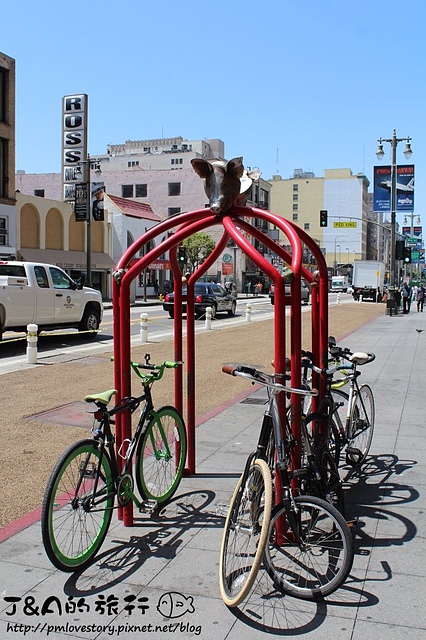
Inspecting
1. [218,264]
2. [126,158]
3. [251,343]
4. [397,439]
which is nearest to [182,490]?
[397,439]

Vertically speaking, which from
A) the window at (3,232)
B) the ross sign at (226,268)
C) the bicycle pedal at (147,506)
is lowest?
the bicycle pedal at (147,506)

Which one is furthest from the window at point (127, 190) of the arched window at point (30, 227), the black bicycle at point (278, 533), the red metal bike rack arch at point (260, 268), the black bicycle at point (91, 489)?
the black bicycle at point (278, 533)

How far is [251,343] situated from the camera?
17672 millimetres

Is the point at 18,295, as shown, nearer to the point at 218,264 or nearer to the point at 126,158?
the point at 218,264

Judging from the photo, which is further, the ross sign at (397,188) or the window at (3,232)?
the window at (3,232)

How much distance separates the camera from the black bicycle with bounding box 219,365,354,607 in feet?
11.4

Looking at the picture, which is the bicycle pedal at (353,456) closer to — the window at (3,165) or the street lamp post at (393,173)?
the street lamp post at (393,173)

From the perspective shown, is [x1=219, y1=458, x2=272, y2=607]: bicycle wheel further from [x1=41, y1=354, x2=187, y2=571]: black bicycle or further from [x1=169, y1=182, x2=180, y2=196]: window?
[x1=169, y1=182, x2=180, y2=196]: window

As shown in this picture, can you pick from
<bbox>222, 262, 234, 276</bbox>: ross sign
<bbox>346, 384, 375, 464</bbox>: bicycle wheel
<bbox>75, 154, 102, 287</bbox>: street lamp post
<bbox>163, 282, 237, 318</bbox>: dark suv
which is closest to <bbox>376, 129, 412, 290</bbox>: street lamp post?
<bbox>163, 282, 237, 318</bbox>: dark suv

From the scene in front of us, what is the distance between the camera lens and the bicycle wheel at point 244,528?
3439mm

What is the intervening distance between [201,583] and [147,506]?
3.44ft

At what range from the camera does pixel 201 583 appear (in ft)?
12.2

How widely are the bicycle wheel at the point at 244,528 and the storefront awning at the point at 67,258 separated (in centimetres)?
3693

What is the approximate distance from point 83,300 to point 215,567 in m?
14.7
